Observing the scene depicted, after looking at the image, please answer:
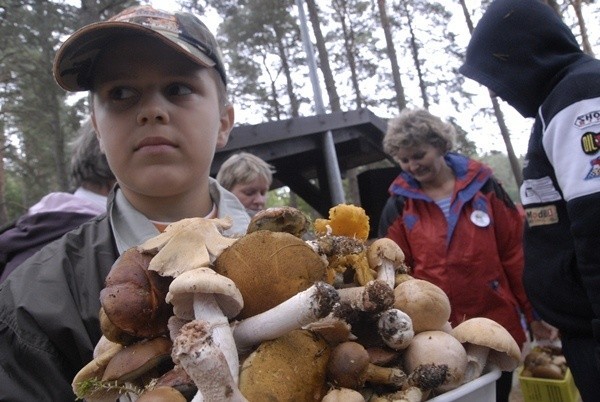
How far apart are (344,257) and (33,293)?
0.81 meters

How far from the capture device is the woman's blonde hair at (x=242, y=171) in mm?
3689

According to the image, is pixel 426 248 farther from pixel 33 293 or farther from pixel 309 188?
pixel 309 188

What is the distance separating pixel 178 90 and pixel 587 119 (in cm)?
144

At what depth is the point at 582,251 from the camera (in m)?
1.63

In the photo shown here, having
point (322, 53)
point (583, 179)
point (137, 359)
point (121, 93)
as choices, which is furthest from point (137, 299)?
point (322, 53)

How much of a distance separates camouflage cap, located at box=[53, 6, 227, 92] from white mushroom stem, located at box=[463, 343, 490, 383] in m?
1.04

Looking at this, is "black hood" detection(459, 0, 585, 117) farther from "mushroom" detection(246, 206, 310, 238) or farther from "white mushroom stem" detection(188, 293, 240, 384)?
"white mushroom stem" detection(188, 293, 240, 384)

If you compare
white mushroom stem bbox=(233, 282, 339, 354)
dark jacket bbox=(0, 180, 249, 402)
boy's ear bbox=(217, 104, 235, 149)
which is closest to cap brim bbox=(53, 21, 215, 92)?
boy's ear bbox=(217, 104, 235, 149)

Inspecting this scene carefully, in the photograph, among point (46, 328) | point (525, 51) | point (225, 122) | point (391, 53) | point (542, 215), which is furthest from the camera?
point (391, 53)

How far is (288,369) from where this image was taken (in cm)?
70

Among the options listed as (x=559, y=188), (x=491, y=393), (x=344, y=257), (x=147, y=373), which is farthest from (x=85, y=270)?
(x=559, y=188)

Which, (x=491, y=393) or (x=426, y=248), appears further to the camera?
(x=426, y=248)

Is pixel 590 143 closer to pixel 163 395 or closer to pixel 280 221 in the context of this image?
pixel 280 221

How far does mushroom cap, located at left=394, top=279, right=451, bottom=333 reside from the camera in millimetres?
877
